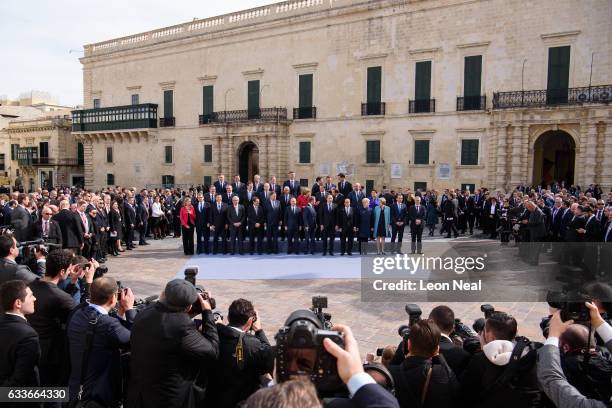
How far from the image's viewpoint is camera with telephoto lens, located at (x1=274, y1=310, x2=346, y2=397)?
2096 millimetres

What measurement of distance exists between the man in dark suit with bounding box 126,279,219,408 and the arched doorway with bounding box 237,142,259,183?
2932 cm

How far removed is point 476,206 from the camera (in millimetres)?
19328

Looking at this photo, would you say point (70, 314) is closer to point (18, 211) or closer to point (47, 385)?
point (47, 385)

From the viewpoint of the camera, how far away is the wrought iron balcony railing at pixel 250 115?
29.8 metres

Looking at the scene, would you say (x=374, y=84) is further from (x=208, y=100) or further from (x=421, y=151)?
(x=208, y=100)

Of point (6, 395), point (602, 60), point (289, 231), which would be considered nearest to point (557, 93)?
point (602, 60)

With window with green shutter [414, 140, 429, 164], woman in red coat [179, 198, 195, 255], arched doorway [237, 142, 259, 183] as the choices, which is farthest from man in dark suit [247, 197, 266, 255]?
arched doorway [237, 142, 259, 183]

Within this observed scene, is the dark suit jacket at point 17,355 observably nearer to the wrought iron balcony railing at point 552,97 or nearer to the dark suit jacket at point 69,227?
the dark suit jacket at point 69,227

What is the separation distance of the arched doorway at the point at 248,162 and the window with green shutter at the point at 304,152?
4.25m

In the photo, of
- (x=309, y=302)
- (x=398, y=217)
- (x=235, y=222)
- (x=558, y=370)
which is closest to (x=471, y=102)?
(x=398, y=217)

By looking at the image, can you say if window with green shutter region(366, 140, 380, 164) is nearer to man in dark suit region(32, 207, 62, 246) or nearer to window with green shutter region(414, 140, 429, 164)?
window with green shutter region(414, 140, 429, 164)

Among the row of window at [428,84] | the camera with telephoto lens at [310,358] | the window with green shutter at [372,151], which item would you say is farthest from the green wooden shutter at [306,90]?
the camera with telephoto lens at [310,358]

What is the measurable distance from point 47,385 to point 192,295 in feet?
6.61

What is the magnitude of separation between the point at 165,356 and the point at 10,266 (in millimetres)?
2981
